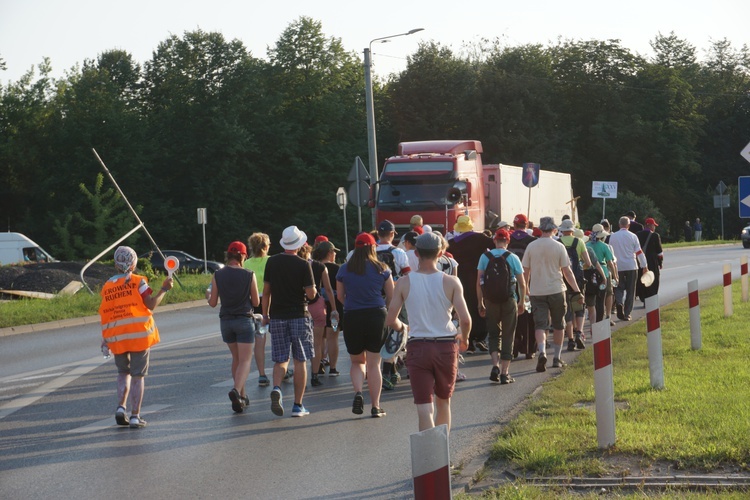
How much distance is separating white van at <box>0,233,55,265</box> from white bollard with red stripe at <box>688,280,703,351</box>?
3121 centimetres

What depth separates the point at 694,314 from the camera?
13.3 metres

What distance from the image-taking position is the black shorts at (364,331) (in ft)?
32.9

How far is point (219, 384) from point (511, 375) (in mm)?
3462

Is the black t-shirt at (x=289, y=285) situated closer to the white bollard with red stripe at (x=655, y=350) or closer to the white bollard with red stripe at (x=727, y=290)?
the white bollard with red stripe at (x=655, y=350)

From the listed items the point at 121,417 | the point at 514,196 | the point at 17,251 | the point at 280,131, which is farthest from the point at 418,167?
the point at 280,131

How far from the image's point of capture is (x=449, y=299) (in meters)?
7.56

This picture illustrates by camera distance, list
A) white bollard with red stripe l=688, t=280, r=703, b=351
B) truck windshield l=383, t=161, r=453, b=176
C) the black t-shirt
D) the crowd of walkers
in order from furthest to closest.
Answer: truck windshield l=383, t=161, r=453, b=176 < white bollard with red stripe l=688, t=280, r=703, b=351 < the black t-shirt < the crowd of walkers

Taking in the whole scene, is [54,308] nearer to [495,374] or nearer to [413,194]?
[413,194]

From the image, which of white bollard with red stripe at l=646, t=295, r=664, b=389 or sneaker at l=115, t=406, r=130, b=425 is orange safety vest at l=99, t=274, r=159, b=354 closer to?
sneaker at l=115, t=406, r=130, b=425

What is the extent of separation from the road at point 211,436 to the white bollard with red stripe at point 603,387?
94cm

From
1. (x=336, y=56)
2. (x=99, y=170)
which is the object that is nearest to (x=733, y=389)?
(x=99, y=170)

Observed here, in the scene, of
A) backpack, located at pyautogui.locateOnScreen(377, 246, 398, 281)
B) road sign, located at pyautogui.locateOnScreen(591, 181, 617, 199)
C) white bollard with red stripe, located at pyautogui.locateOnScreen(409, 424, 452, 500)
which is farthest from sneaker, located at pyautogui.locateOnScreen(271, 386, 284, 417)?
road sign, located at pyautogui.locateOnScreen(591, 181, 617, 199)

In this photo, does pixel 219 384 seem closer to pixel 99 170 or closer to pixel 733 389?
pixel 733 389

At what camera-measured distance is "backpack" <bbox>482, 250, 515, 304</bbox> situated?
12.0 m
